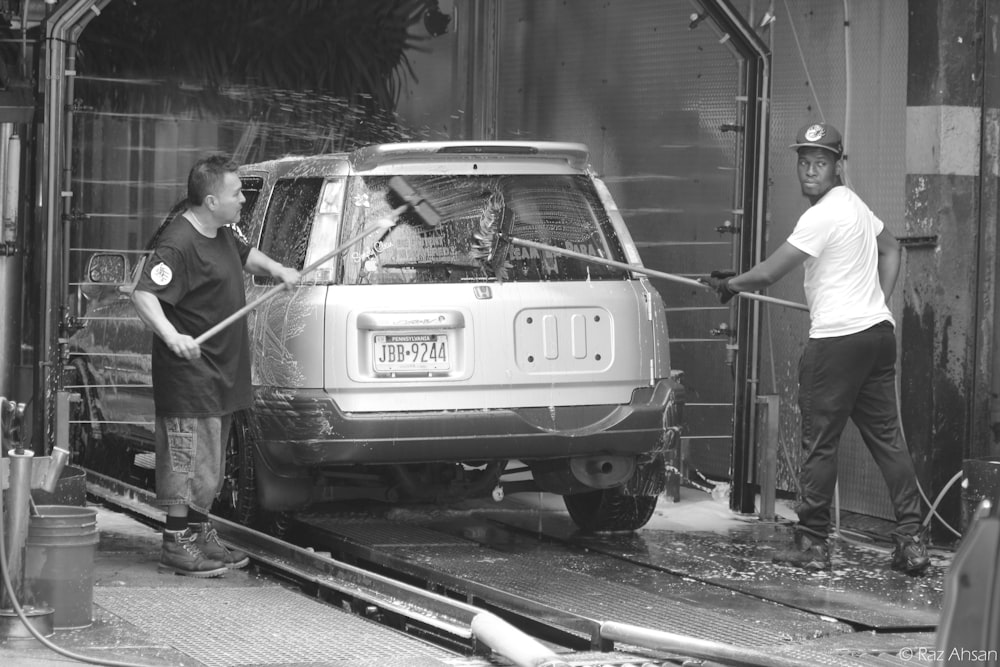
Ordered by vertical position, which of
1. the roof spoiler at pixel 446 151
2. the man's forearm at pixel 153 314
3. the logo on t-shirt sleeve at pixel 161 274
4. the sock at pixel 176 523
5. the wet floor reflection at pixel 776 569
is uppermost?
the roof spoiler at pixel 446 151

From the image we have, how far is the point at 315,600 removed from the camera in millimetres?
6930

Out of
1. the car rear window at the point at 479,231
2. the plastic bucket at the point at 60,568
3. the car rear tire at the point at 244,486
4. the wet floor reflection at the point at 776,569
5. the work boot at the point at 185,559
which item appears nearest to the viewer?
the plastic bucket at the point at 60,568

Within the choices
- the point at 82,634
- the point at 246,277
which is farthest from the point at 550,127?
the point at 82,634

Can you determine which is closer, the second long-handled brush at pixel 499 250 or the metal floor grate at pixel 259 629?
the metal floor grate at pixel 259 629

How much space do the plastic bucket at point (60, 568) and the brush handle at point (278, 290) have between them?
142 cm

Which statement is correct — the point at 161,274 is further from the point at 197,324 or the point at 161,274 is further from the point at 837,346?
the point at 837,346

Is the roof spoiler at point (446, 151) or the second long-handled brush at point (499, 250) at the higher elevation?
the roof spoiler at point (446, 151)

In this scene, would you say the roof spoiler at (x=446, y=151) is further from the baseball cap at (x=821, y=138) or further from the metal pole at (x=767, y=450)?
the metal pole at (x=767, y=450)

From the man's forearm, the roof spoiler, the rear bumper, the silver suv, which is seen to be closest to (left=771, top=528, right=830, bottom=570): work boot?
the silver suv

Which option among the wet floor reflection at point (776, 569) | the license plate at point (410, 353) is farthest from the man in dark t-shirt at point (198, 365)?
the wet floor reflection at point (776, 569)

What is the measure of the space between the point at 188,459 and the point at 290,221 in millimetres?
1431

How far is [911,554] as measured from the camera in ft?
26.1

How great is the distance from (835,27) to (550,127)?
12.1 ft

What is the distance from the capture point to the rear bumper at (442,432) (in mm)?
7594
